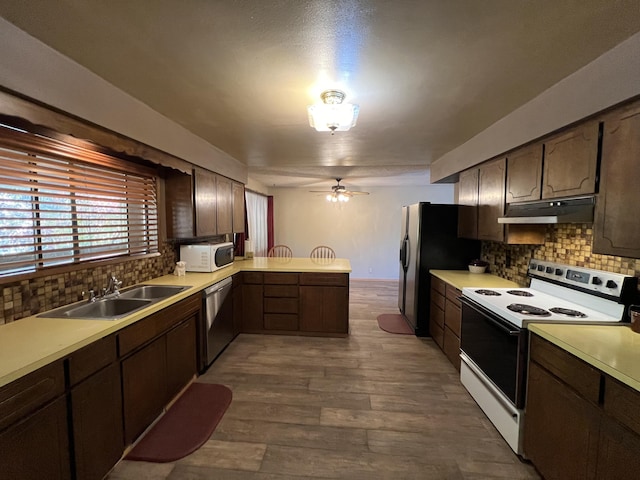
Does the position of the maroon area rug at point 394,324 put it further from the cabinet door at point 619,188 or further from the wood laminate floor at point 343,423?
the cabinet door at point 619,188

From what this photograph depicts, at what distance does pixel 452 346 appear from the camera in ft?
9.57

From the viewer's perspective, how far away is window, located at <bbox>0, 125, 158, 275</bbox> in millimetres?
1620

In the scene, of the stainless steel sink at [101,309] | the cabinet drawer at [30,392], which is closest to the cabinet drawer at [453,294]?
the stainless steel sink at [101,309]

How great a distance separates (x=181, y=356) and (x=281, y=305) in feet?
4.86

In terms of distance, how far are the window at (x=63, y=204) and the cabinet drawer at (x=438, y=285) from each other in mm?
3166

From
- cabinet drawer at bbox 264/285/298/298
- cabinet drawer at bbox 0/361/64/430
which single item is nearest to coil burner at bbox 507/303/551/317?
cabinet drawer at bbox 264/285/298/298

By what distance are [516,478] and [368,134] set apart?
2.76 metres

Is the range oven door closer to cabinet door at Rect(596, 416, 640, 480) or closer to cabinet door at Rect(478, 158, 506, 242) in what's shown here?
cabinet door at Rect(596, 416, 640, 480)

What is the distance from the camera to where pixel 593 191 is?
1.64 metres

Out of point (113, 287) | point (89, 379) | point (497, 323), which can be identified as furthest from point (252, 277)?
point (497, 323)

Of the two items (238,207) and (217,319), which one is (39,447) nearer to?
(217,319)

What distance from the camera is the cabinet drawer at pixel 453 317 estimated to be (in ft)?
9.08

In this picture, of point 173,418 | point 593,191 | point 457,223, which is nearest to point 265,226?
point 457,223

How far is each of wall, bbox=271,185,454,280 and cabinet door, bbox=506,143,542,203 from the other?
4.43m
